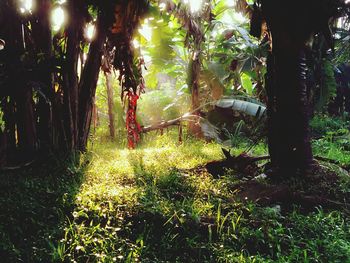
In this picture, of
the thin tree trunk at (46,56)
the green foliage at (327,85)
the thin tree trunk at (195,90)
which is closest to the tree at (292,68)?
the thin tree trunk at (46,56)

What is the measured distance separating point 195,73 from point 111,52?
2430 mm

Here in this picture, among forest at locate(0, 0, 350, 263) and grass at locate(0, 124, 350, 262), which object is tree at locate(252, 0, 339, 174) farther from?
grass at locate(0, 124, 350, 262)

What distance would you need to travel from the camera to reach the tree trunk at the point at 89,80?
4.78 m

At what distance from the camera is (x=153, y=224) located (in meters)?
2.88

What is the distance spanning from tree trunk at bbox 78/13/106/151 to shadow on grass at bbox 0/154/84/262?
2.93 ft

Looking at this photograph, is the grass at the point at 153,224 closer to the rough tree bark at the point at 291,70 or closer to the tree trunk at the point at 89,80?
the rough tree bark at the point at 291,70

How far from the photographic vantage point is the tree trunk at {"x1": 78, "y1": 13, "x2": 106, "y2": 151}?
4.78m

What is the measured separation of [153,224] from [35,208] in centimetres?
109

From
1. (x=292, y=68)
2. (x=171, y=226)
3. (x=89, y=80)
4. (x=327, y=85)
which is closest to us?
(x=171, y=226)

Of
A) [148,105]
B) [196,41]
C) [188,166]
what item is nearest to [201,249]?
[188,166]

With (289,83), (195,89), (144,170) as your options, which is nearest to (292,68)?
(289,83)

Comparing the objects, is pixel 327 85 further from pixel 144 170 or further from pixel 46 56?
pixel 46 56

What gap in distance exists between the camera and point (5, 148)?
4.16 metres

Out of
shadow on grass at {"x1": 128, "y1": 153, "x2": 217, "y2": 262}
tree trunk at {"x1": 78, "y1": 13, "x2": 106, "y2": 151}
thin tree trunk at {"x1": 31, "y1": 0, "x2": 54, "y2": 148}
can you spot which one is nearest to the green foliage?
shadow on grass at {"x1": 128, "y1": 153, "x2": 217, "y2": 262}
